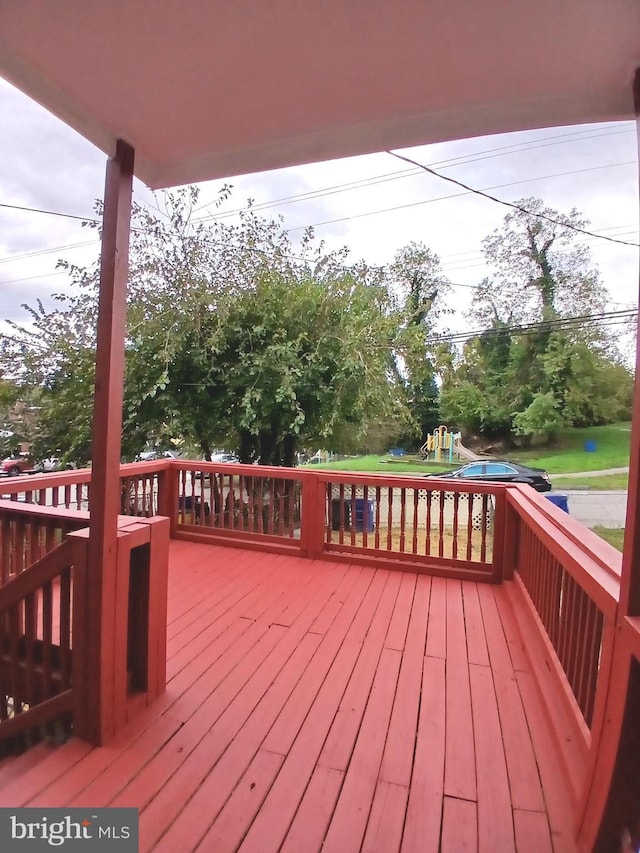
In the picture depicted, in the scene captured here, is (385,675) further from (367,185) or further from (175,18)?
(367,185)

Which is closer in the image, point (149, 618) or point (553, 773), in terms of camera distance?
point (553, 773)

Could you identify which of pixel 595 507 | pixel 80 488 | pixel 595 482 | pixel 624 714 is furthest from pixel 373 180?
pixel 624 714

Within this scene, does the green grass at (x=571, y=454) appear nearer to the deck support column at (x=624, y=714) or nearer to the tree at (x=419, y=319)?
the deck support column at (x=624, y=714)

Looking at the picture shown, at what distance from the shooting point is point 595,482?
289 centimetres

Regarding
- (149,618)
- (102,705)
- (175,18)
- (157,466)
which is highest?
(175,18)

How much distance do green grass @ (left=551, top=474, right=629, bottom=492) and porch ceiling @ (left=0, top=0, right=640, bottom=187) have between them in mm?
1174

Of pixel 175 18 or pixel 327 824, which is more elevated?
pixel 175 18

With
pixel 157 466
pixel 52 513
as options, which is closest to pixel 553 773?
pixel 52 513

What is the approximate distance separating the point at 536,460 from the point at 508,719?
208 inches

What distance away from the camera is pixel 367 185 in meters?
6.88

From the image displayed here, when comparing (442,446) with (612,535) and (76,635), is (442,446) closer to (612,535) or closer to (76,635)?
(612,535)

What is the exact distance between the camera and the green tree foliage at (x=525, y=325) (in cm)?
698

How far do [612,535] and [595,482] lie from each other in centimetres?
160

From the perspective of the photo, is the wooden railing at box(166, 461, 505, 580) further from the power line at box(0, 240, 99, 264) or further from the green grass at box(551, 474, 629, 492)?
the power line at box(0, 240, 99, 264)
